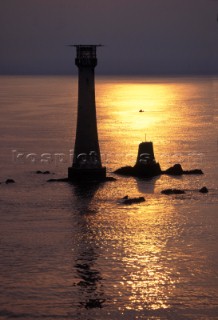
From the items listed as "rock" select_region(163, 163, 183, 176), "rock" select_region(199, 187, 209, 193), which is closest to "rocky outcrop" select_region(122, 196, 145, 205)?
"rock" select_region(199, 187, 209, 193)

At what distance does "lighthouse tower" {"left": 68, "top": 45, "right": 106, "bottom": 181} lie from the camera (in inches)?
2552

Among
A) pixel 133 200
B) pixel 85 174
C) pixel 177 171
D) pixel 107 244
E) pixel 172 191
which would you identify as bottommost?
pixel 107 244

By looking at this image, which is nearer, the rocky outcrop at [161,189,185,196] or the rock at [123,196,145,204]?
the rock at [123,196,145,204]

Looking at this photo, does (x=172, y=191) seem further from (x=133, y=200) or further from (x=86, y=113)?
(x=86, y=113)

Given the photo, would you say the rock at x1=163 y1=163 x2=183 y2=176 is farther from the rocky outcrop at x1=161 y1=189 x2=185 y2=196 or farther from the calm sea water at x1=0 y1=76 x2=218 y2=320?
the rocky outcrop at x1=161 y1=189 x2=185 y2=196

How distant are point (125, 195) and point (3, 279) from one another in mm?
24718

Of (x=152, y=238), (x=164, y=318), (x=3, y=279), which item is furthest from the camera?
(x=152, y=238)

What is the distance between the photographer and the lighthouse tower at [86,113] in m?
64.8

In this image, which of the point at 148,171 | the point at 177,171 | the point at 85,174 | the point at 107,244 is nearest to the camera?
the point at 107,244

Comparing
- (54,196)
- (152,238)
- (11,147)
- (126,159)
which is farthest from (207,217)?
(11,147)

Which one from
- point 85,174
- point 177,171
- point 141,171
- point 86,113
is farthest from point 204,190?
point 86,113

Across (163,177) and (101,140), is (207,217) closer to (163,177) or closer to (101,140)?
(163,177)

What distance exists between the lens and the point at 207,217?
5397 cm

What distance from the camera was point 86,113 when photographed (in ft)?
214
